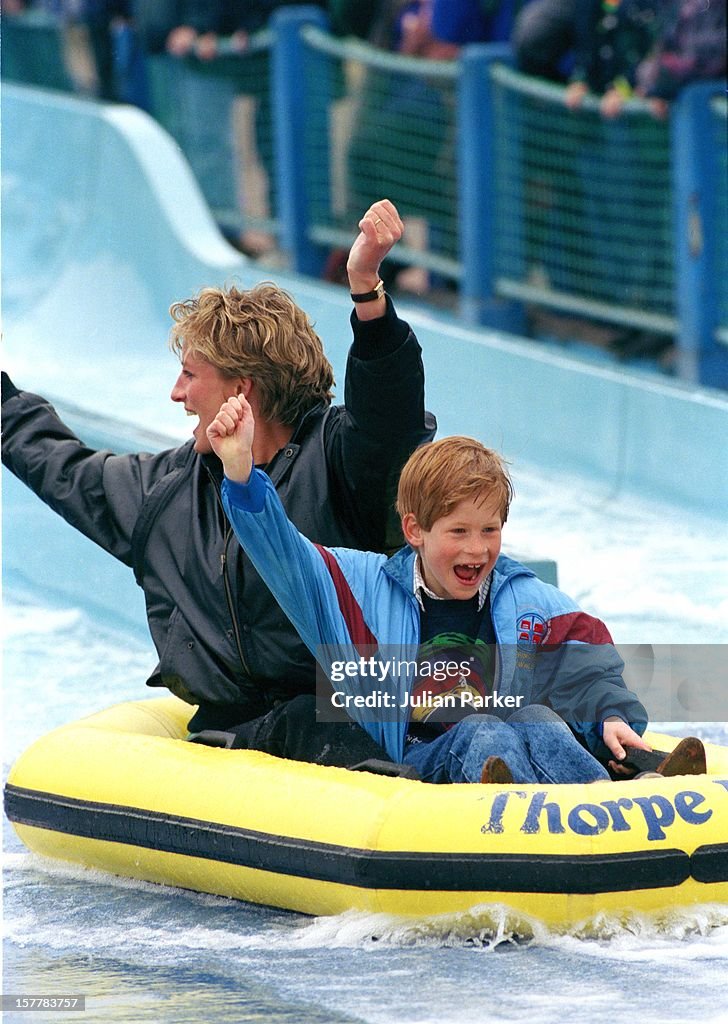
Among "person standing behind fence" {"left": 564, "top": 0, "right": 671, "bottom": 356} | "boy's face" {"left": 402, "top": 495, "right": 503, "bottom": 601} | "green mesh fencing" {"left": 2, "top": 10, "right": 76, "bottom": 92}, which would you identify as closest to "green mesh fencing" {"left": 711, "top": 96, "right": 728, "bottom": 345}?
"person standing behind fence" {"left": 564, "top": 0, "right": 671, "bottom": 356}

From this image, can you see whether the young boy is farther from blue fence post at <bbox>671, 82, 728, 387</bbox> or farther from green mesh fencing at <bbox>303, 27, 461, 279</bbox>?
green mesh fencing at <bbox>303, 27, 461, 279</bbox>

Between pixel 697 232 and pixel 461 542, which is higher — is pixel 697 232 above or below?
below

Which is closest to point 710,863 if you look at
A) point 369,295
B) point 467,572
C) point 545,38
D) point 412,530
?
point 467,572

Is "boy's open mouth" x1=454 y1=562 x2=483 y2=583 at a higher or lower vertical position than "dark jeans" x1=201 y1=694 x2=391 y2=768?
higher

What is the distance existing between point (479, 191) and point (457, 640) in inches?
179

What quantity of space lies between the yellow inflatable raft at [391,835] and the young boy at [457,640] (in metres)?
0.14

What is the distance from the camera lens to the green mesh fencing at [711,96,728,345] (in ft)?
23.0

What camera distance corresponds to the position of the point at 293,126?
930 cm

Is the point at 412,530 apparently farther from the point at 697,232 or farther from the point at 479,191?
the point at 479,191

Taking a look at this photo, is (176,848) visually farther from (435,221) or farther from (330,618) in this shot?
(435,221)

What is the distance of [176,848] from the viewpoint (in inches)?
157

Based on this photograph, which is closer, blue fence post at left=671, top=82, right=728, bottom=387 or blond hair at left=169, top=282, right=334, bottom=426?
blond hair at left=169, top=282, right=334, bottom=426

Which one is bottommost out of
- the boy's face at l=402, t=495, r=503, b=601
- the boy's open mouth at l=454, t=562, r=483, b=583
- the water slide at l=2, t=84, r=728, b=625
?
the water slide at l=2, t=84, r=728, b=625

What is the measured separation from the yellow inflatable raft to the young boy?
0.14m
